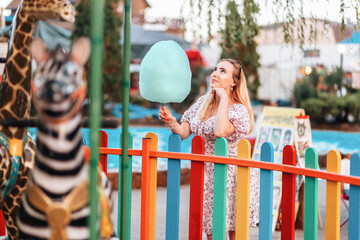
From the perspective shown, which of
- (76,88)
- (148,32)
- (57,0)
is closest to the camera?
(76,88)

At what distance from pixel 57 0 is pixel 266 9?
275cm

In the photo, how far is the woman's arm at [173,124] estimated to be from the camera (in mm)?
3395

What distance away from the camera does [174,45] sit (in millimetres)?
3258

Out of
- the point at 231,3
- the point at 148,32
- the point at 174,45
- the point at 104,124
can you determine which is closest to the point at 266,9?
the point at 231,3

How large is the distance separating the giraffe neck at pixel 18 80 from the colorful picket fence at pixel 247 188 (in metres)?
1.08

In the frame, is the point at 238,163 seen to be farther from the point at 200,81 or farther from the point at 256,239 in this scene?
the point at 200,81

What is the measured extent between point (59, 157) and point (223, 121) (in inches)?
72.0

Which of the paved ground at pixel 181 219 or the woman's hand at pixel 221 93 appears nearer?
the woman's hand at pixel 221 93

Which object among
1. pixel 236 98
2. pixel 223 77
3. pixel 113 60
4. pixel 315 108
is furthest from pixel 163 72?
pixel 113 60

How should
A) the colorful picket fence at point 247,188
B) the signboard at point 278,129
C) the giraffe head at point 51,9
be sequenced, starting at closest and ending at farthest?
the giraffe head at point 51,9, the colorful picket fence at point 247,188, the signboard at point 278,129

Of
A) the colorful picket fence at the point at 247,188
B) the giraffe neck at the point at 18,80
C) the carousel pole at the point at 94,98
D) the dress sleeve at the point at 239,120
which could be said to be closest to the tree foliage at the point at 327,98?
the dress sleeve at the point at 239,120

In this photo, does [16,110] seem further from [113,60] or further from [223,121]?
[113,60]

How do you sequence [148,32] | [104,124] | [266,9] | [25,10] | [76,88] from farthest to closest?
1. [148,32]
2. [266,9]
3. [25,10]
4. [104,124]
5. [76,88]

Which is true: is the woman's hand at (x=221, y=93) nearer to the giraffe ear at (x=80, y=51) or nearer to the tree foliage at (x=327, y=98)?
the giraffe ear at (x=80, y=51)
